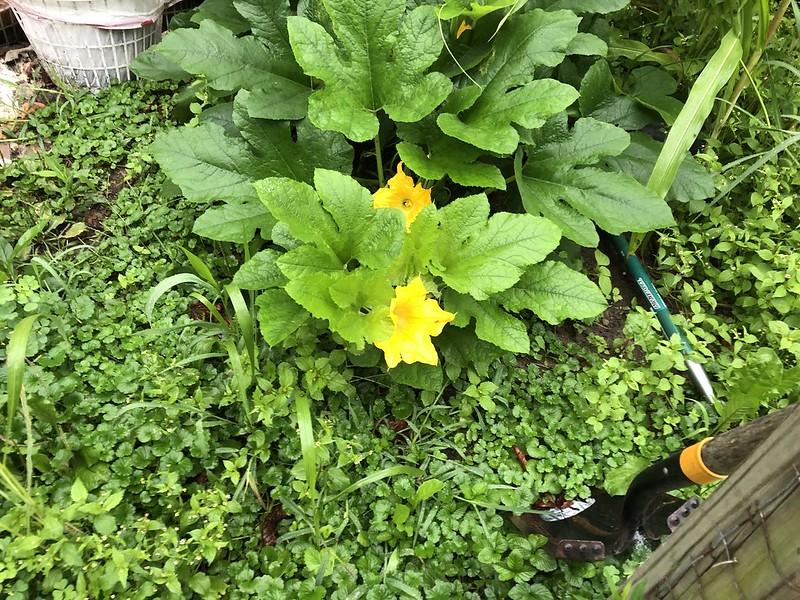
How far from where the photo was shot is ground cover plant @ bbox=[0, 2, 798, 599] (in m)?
1.74

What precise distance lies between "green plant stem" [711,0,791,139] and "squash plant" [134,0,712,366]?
66 centimetres

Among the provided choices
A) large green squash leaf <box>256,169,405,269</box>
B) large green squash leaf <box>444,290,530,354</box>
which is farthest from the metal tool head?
large green squash leaf <box>256,169,405,269</box>

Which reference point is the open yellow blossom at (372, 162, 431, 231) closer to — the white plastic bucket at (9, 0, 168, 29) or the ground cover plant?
the ground cover plant

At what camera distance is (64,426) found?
186cm

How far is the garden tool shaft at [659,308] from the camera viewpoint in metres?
2.20

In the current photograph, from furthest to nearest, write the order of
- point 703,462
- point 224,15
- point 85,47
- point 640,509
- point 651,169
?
point 85,47 → point 224,15 → point 651,169 → point 640,509 → point 703,462

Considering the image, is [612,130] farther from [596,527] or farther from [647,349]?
[596,527]

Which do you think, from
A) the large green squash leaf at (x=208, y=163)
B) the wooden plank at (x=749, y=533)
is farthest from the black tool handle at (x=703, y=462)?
the large green squash leaf at (x=208, y=163)

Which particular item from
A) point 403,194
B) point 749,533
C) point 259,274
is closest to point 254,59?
point 403,194

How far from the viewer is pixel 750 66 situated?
2.46 metres

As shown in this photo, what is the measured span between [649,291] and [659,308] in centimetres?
9

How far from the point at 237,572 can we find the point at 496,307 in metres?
1.14

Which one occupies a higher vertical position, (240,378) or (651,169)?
(651,169)

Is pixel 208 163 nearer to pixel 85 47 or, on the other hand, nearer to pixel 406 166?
pixel 406 166
